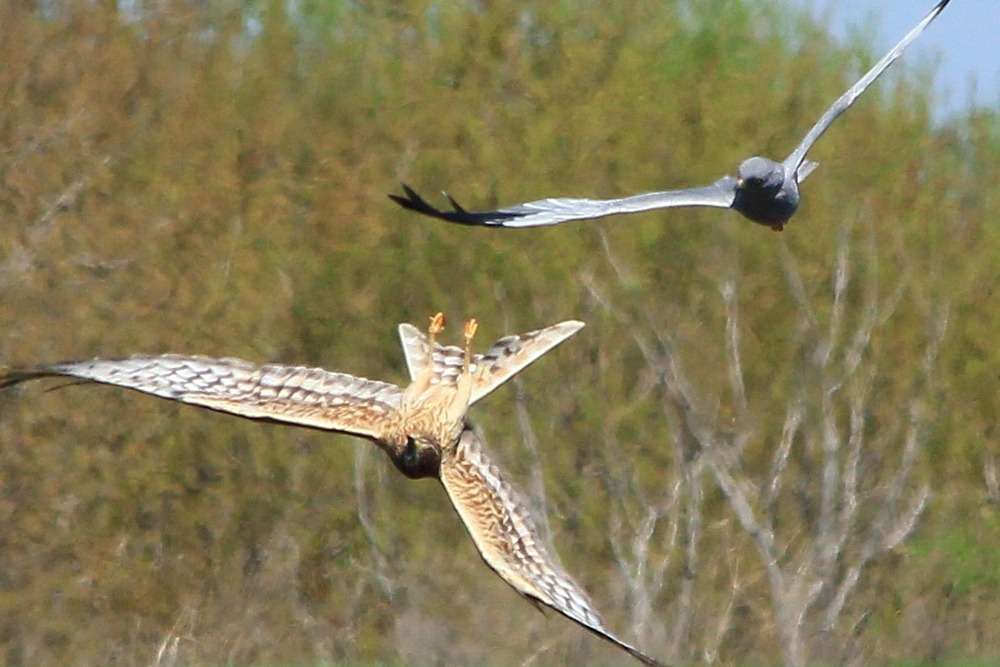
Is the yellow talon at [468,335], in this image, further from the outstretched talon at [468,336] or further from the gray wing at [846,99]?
the gray wing at [846,99]

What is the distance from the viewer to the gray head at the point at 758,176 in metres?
11.0

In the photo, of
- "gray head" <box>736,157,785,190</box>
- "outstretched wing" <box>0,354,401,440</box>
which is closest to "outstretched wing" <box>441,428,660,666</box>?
"outstretched wing" <box>0,354,401,440</box>

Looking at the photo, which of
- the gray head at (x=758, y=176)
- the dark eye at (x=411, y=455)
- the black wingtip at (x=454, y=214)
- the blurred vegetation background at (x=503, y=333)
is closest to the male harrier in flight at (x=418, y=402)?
the dark eye at (x=411, y=455)

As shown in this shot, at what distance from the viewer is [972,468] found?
79.6 feet

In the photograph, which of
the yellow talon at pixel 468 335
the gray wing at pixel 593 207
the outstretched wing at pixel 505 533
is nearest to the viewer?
the outstretched wing at pixel 505 533

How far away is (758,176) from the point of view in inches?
432

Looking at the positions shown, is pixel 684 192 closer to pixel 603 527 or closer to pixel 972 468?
pixel 603 527

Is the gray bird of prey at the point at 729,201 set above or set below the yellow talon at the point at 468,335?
above

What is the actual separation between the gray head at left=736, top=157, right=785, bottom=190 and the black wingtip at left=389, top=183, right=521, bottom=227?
37.2 inches

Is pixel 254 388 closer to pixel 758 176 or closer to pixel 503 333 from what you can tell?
pixel 758 176

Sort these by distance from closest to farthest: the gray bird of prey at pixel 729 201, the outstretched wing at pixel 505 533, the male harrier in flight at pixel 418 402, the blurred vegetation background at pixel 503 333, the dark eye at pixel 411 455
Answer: the outstretched wing at pixel 505 533 < the gray bird of prey at pixel 729 201 < the male harrier in flight at pixel 418 402 < the dark eye at pixel 411 455 < the blurred vegetation background at pixel 503 333

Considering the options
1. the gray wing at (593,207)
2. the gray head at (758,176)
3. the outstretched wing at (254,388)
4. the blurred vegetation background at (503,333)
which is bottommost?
the blurred vegetation background at (503,333)

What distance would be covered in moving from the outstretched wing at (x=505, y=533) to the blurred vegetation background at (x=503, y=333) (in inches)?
347

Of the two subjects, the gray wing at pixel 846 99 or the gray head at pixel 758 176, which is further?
the gray wing at pixel 846 99
